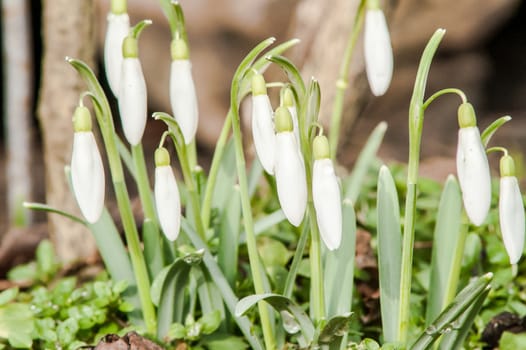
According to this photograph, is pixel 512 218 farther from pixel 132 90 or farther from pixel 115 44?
pixel 115 44

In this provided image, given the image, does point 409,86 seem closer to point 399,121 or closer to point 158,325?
point 399,121

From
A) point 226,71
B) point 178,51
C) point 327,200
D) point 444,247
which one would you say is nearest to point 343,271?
point 444,247

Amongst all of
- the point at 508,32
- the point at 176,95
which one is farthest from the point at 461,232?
the point at 508,32

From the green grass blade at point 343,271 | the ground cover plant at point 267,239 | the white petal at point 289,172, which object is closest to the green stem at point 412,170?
the ground cover plant at point 267,239

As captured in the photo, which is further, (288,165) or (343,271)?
(343,271)

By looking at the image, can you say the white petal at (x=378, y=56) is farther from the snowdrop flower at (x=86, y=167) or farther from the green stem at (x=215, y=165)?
the snowdrop flower at (x=86, y=167)
